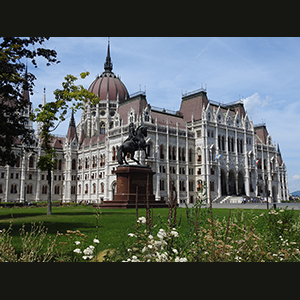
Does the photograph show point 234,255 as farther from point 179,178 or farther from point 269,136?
point 269,136

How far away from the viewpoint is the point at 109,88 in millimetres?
95875

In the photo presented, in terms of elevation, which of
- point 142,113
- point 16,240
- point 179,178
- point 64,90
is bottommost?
point 16,240

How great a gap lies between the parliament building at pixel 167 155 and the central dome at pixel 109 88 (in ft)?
1.01

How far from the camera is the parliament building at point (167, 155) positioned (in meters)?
66.1

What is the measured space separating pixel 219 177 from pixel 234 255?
64.8m

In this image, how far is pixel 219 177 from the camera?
6975 cm

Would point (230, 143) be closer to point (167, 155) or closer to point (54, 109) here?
point (167, 155)

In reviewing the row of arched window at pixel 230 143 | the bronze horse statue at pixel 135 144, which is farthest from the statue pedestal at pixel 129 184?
the row of arched window at pixel 230 143

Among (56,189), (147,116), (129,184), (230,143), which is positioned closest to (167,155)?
(147,116)

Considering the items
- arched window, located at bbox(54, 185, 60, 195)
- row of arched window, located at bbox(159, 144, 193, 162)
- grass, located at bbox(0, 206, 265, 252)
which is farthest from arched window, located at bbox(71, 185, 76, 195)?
grass, located at bbox(0, 206, 265, 252)

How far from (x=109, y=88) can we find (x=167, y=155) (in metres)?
39.7

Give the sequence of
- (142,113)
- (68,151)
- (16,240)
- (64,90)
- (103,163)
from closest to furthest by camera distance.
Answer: (16,240) → (64,90) → (142,113) → (103,163) → (68,151)

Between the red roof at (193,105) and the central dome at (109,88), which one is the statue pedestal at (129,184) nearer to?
the red roof at (193,105)
